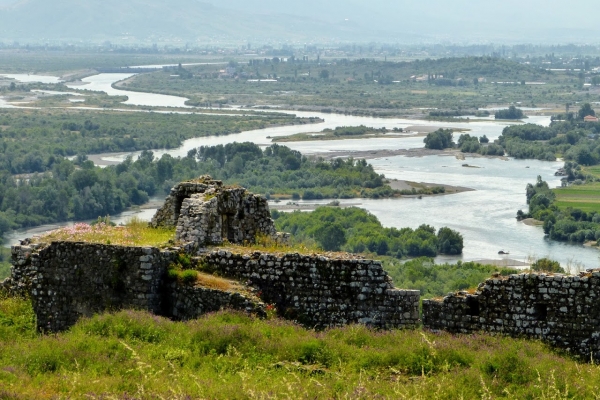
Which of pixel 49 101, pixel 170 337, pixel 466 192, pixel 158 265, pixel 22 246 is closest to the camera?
pixel 170 337

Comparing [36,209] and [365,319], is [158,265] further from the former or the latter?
[36,209]

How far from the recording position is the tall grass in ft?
41.1

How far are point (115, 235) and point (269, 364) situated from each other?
457 cm

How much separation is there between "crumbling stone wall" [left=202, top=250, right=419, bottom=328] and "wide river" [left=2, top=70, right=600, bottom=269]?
28.2 meters

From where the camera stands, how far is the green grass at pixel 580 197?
89.1 m

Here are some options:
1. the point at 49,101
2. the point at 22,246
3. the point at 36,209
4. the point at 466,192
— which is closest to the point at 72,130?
the point at 49,101

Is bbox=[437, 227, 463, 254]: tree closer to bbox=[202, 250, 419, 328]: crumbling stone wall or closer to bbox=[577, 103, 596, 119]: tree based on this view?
bbox=[202, 250, 419, 328]: crumbling stone wall

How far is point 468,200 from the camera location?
286 feet

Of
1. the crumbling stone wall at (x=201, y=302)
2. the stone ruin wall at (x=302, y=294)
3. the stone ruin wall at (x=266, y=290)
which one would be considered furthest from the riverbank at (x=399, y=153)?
the crumbling stone wall at (x=201, y=302)

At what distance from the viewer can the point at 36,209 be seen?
93.4 m

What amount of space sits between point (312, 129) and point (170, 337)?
13602 cm

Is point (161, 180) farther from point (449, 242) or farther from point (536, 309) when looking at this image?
point (536, 309)

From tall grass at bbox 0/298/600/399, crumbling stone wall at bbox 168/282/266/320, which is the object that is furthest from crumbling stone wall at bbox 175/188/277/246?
tall grass at bbox 0/298/600/399

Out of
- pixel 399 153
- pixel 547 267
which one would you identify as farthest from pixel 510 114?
pixel 547 267
